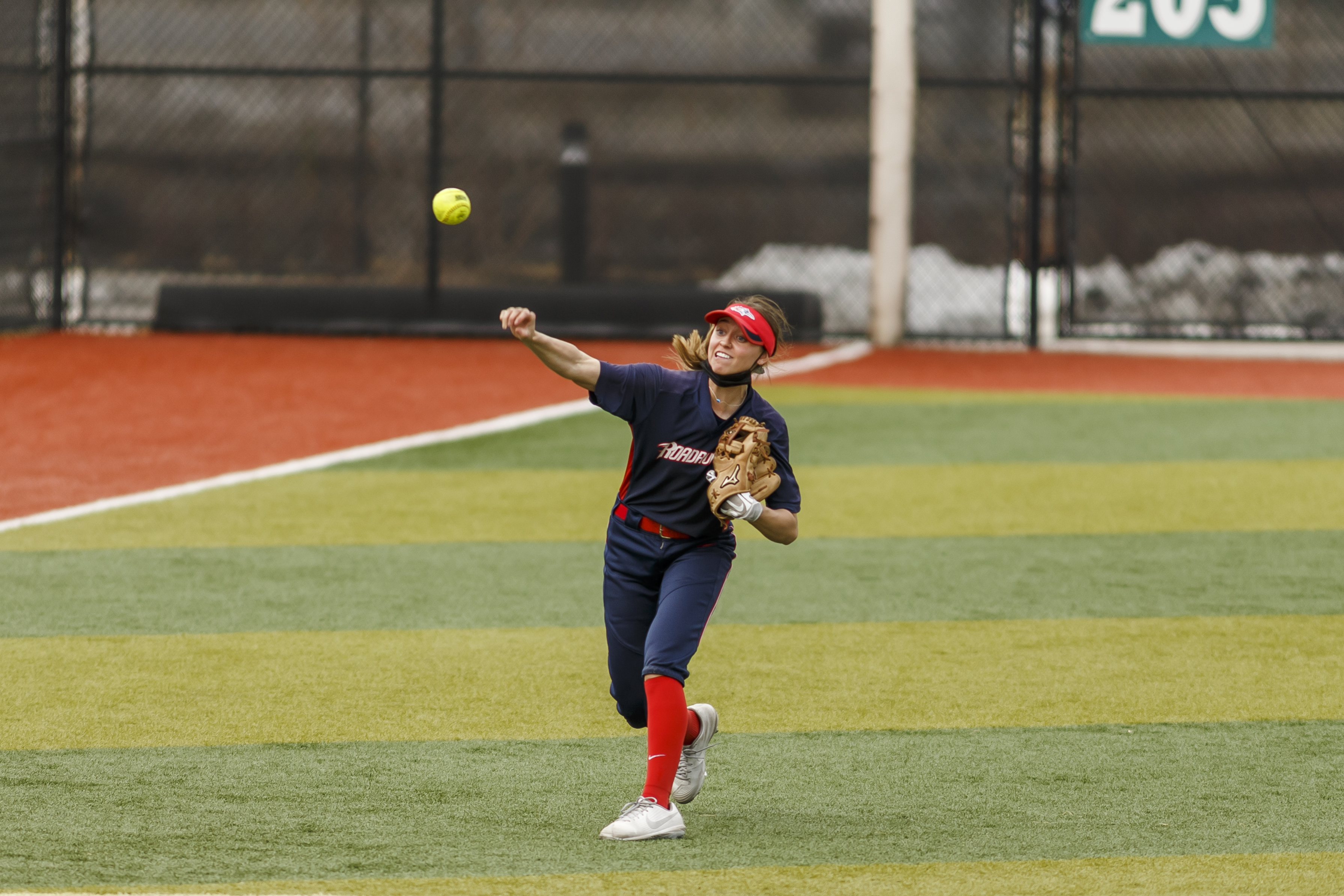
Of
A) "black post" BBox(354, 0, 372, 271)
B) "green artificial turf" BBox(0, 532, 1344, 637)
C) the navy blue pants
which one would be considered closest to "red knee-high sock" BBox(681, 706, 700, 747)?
the navy blue pants

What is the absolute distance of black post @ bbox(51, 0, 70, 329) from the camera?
1838cm

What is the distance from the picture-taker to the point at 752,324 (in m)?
5.25

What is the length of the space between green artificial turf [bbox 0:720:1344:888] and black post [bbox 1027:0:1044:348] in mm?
12027

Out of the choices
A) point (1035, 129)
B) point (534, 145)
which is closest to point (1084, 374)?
point (1035, 129)

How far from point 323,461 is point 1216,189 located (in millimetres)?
10703

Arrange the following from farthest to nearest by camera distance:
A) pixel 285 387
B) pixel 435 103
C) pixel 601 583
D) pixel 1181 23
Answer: pixel 435 103, pixel 1181 23, pixel 285 387, pixel 601 583

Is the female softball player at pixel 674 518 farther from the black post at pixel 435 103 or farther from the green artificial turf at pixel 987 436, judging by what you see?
the black post at pixel 435 103

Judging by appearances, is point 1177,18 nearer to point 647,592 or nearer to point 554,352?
point 647,592

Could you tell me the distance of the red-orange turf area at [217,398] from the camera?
11664 mm

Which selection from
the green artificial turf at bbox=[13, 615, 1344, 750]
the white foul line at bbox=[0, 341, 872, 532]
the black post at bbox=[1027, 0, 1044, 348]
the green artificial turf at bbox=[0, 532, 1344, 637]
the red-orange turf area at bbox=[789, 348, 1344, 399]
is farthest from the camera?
the black post at bbox=[1027, 0, 1044, 348]

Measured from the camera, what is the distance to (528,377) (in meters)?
16.0

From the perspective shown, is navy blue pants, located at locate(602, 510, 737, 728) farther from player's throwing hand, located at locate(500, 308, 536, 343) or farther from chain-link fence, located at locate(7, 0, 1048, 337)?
chain-link fence, located at locate(7, 0, 1048, 337)

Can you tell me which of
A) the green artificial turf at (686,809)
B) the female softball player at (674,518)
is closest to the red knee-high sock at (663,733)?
the female softball player at (674,518)

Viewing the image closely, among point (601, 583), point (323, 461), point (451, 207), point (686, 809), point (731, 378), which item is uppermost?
point (451, 207)
